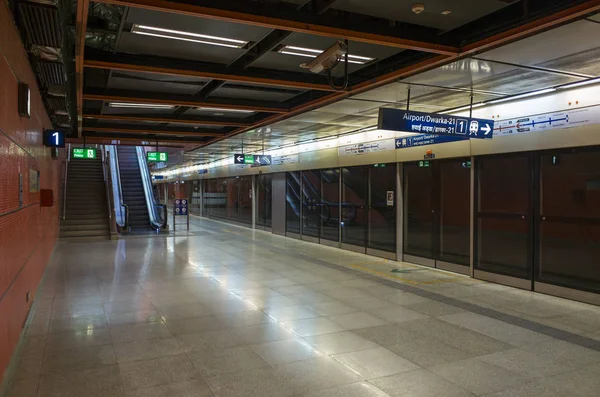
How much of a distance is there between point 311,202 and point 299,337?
8.58 meters

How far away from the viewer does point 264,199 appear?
16688 millimetres

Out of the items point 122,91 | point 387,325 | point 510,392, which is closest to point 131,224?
Answer: point 122,91

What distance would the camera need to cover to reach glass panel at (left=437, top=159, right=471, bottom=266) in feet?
26.2

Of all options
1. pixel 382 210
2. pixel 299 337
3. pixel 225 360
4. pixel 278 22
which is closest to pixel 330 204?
pixel 382 210

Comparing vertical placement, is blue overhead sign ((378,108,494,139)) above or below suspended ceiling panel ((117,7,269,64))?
below

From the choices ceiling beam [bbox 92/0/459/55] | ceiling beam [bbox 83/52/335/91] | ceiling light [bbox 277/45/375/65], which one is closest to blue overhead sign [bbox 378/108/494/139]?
ceiling light [bbox 277/45/375/65]

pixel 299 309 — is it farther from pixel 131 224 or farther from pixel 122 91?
pixel 131 224

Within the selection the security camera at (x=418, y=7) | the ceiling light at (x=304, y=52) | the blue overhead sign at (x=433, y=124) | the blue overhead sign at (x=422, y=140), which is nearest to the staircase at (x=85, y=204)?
the blue overhead sign at (x=422, y=140)

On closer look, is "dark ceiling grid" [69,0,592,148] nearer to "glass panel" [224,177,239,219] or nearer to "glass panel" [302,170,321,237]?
"glass panel" [302,170,321,237]

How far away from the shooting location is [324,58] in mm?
4129

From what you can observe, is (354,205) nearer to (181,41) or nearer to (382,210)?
(382,210)

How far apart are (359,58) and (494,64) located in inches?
60.0

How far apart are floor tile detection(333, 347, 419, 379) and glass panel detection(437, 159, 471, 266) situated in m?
4.31

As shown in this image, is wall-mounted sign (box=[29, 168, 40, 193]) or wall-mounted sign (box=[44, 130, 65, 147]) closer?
wall-mounted sign (box=[29, 168, 40, 193])
